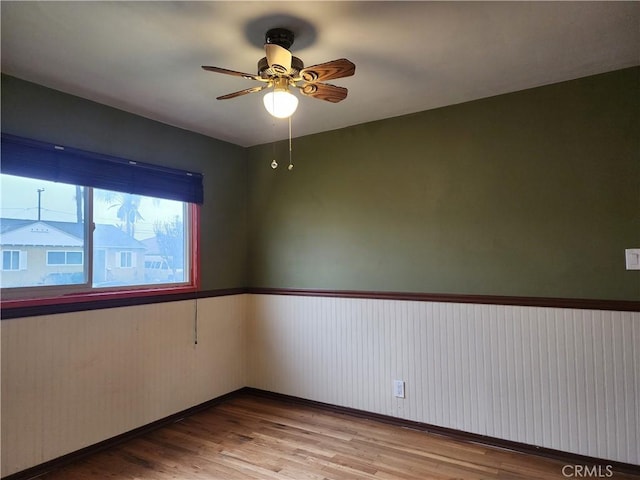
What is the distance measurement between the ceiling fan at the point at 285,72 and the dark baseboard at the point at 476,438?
2394 millimetres

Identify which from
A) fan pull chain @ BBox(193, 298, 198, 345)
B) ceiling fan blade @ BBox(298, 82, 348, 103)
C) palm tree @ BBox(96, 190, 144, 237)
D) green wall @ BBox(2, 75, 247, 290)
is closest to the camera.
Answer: ceiling fan blade @ BBox(298, 82, 348, 103)

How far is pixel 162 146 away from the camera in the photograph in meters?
3.18

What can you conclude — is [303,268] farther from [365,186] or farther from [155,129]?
[155,129]

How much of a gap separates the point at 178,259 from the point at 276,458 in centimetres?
175

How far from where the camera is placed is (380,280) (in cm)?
318

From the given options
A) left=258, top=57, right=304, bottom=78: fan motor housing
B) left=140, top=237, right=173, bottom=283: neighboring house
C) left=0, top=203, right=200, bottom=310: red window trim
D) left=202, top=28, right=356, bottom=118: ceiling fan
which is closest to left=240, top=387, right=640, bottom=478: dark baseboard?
left=0, top=203, right=200, bottom=310: red window trim

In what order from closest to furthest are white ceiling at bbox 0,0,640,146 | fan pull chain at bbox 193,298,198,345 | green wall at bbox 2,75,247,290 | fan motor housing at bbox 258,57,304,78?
white ceiling at bbox 0,0,640,146
fan motor housing at bbox 258,57,304,78
green wall at bbox 2,75,247,290
fan pull chain at bbox 193,298,198,345

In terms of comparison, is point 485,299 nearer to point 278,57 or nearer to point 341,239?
point 341,239

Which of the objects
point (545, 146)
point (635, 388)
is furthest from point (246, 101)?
point (635, 388)

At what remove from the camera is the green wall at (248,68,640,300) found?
2.43 metres

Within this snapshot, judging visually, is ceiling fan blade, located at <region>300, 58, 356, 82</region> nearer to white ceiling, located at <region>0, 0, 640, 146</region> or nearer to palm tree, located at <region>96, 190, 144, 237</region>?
white ceiling, located at <region>0, 0, 640, 146</region>

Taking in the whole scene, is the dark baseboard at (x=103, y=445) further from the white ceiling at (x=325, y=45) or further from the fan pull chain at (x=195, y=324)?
the white ceiling at (x=325, y=45)

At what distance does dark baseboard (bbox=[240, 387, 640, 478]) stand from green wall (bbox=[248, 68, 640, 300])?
3.22 feet

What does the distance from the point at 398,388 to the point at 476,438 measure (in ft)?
2.00
